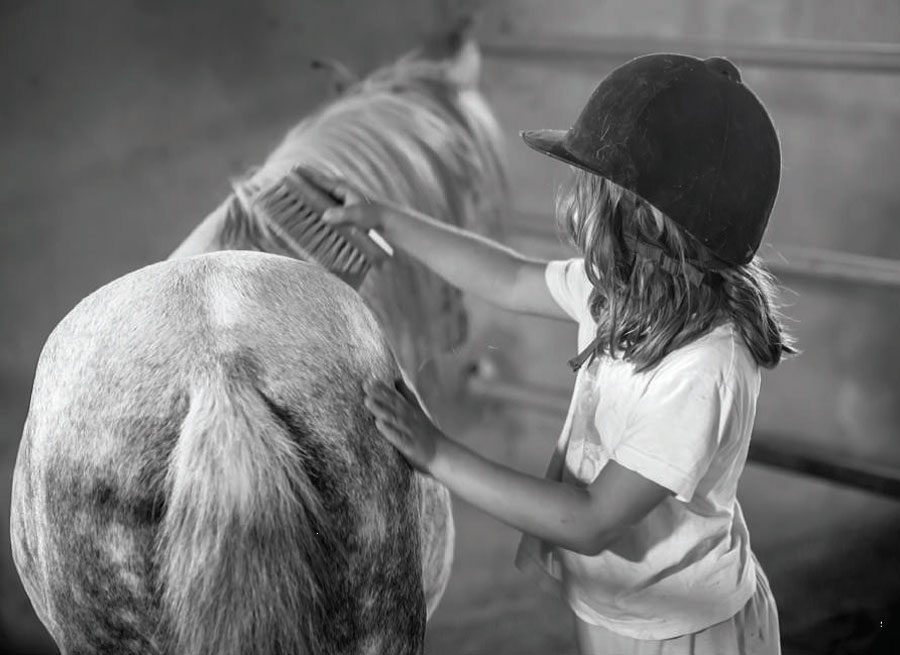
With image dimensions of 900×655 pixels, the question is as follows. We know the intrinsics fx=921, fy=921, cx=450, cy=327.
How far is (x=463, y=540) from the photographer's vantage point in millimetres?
1573

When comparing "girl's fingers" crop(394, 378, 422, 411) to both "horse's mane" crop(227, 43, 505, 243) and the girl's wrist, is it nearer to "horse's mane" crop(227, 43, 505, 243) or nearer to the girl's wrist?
the girl's wrist

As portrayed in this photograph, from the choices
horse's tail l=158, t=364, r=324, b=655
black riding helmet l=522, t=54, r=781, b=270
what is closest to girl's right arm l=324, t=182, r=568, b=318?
black riding helmet l=522, t=54, r=781, b=270

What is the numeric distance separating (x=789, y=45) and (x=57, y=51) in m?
1.27

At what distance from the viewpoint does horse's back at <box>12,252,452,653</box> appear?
544mm

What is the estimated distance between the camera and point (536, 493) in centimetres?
65

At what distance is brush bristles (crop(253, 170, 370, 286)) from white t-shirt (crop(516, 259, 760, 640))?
8.0 inches

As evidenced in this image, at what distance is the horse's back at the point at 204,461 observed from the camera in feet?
1.79

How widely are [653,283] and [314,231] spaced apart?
308 millimetres

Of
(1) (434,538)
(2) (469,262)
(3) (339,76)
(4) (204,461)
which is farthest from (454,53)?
(4) (204,461)

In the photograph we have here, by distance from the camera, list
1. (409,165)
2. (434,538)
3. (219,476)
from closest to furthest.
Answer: (219,476)
(434,538)
(409,165)

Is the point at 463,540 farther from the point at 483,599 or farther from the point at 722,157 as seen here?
the point at 722,157

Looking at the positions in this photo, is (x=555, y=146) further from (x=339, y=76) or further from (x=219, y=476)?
(x=339, y=76)

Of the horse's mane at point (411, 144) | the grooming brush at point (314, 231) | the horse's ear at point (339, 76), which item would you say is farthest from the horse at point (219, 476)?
the horse's ear at point (339, 76)

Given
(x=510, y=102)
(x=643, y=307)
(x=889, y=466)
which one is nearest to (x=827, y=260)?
(x=889, y=466)
